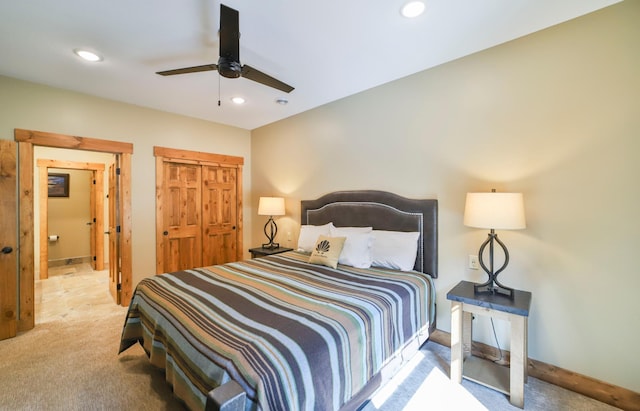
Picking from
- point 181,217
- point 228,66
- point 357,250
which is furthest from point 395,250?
point 181,217

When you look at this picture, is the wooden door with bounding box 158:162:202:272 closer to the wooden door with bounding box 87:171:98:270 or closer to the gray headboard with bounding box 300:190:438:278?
the gray headboard with bounding box 300:190:438:278

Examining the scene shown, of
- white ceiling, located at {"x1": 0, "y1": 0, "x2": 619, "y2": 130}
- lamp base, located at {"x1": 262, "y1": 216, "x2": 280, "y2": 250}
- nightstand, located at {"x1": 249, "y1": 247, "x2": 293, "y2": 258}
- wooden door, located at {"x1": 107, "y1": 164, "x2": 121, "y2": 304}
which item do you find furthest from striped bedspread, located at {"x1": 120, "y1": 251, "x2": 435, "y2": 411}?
white ceiling, located at {"x1": 0, "y1": 0, "x2": 619, "y2": 130}

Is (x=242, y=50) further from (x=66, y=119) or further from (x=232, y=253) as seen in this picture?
(x=232, y=253)

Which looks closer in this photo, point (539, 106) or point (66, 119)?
point (539, 106)

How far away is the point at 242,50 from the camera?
2.35 m

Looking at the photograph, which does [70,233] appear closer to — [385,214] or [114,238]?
[114,238]

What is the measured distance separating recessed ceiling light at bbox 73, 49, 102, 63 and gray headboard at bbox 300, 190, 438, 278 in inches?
106

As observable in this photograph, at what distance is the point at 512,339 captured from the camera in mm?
1869

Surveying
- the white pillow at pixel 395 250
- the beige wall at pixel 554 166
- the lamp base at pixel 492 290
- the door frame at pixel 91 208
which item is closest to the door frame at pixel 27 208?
the door frame at pixel 91 208

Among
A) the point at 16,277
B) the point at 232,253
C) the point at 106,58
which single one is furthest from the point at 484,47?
the point at 16,277

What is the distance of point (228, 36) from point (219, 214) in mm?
3329

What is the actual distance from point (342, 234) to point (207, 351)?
6.25ft

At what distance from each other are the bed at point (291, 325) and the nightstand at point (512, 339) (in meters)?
0.31

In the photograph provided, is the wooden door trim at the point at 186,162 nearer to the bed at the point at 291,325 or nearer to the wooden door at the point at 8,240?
the wooden door at the point at 8,240
